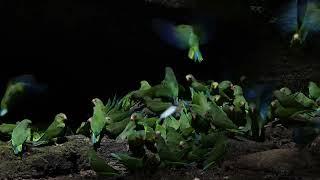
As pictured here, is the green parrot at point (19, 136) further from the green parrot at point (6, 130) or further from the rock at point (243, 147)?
the rock at point (243, 147)

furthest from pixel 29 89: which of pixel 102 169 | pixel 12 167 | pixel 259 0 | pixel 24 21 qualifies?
pixel 259 0

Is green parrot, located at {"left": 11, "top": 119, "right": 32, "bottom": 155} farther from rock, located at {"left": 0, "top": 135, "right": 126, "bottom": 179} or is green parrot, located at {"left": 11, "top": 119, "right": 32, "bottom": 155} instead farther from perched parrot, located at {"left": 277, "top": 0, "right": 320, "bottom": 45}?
perched parrot, located at {"left": 277, "top": 0, "right": 320, "bottom": 45}

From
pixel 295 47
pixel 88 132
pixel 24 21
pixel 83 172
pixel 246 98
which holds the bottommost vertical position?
pixel 83 172

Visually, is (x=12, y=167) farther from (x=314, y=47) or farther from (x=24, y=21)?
(x=314, y=47)

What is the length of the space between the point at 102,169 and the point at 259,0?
6.60ft

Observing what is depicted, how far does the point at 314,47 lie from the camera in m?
4.05

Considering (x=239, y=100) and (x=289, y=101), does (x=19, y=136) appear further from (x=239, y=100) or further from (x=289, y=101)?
(x=289, y=101)

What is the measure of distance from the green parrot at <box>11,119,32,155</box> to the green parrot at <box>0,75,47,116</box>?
599 millimetres

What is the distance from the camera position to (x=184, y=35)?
3850 millimetres

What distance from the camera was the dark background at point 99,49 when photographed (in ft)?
13.2

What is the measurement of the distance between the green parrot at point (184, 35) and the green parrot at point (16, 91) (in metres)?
1.24

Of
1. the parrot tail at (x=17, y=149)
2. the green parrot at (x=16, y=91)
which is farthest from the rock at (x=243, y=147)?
the green parrot at (x=16, y=91)

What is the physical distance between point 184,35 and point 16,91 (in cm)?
151

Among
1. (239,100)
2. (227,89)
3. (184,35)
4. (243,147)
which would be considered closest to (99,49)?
(184,35)
